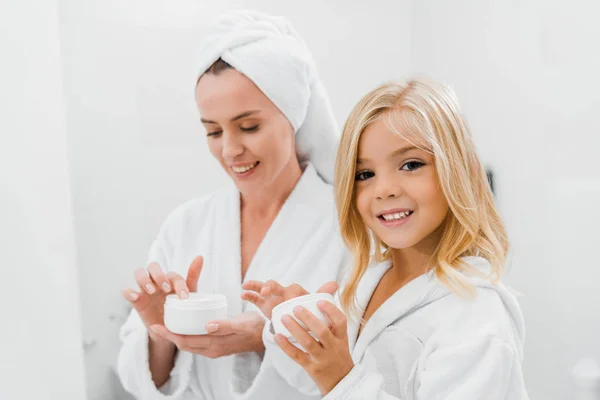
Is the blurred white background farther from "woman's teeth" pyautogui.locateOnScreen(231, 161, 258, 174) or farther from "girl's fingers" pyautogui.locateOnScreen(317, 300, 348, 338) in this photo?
"girl's fingers" pyautogui.locateOnScreen(317, 300, 348, 338)

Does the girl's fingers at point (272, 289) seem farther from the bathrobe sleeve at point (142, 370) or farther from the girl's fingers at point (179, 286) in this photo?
the bathrobe sleeve at point (142, 370)

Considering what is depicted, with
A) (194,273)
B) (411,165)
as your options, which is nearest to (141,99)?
(194,273)

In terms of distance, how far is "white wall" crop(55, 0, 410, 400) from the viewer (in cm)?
127

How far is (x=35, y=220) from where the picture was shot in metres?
1.26

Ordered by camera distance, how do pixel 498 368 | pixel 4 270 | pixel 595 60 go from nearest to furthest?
pixel 498 368
pixel 595 60
pixel 4 270

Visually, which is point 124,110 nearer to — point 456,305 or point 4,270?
point 4,270

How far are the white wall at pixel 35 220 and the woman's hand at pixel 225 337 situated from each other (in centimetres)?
31

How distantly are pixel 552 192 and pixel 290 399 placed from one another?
0.64 m

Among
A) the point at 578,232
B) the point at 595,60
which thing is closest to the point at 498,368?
the point at 578,232

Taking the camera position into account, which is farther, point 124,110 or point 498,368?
point 124,110

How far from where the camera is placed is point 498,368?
76 cm

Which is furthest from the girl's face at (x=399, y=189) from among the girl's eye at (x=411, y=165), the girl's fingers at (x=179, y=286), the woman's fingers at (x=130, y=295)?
the woman's fingers at (x=130, y=295)

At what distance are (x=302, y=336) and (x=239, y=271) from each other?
381 mm

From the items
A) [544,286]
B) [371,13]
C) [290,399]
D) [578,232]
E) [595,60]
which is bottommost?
[290,399]
